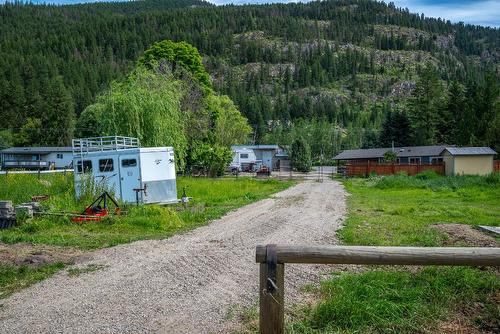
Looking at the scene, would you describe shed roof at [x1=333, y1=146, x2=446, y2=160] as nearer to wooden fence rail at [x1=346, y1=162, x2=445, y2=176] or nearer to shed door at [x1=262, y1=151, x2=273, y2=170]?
wooden fence rail at [x1=346, y1=162, x2=445, y2=176]

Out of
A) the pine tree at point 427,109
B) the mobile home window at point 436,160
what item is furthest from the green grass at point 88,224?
the pine tree at point 427,109

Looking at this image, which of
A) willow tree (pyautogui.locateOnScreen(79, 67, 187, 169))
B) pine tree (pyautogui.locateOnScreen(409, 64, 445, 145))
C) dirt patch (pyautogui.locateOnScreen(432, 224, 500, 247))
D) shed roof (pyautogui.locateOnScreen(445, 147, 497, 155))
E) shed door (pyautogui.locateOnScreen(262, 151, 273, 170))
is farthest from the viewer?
shed door (pyautogui.locateOnScreen(262, 151, 273, 170))

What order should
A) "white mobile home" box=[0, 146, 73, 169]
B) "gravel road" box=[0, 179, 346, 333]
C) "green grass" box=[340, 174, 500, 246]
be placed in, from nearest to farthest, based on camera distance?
"gravel road" box=[0, 179, 346, 333], "green grass" box=[340, 174, 500, 246], "white mobile home" box=[0, 146, 73, 169]

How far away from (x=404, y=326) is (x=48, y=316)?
13.8ft

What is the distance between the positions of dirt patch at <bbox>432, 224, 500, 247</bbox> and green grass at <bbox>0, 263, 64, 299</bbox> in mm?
7501

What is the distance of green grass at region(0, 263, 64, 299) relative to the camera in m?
7.15

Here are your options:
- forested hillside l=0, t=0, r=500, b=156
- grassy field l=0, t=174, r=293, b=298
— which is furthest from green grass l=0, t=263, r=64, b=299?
forested hillside l=0, t=0, r=500, b=156

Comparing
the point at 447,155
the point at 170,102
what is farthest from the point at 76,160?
the point at 447,155

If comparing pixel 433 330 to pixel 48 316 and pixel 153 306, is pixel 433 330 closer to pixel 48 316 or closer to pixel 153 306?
pixel 153 306

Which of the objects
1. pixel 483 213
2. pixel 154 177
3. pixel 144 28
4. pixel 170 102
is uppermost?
pixel 144 28

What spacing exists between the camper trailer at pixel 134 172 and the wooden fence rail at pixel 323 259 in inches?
583

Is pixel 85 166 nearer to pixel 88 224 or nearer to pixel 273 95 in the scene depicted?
pixel 88 224

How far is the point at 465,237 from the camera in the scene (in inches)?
405

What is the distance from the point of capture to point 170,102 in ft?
97.8
